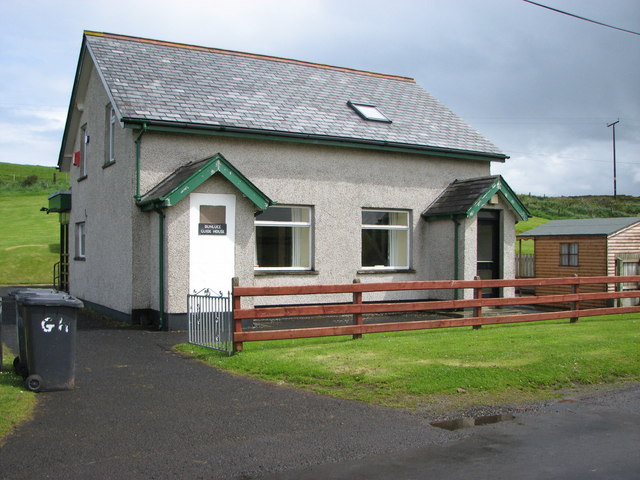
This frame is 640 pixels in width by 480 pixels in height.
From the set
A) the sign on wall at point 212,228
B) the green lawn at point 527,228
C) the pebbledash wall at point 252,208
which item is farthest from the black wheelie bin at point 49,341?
the green lawn at point 527,228

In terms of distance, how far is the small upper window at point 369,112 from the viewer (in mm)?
18797

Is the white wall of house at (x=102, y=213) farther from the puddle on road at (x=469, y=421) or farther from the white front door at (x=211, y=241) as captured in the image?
the puddle on road at (x=469, y=421)

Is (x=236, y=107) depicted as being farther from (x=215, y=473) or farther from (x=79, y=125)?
(x=215, y=473)

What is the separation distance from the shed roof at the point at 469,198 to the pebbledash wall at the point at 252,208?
0.92ft

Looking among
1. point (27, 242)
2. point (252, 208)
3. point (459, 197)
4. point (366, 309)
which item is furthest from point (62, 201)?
point (27, 242)

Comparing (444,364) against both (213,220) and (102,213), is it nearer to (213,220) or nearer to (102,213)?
(213,220)

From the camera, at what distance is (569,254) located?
23625 millimetres

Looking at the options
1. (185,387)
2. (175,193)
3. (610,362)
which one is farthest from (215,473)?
(175,193)

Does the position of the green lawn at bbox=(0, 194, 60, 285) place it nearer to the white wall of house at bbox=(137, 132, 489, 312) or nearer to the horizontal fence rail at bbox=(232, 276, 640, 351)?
the white wall of house at bbox=(137, 132, 489, 312)

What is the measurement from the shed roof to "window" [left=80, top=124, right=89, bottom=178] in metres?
9.82

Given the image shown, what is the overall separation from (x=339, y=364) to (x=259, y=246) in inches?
299

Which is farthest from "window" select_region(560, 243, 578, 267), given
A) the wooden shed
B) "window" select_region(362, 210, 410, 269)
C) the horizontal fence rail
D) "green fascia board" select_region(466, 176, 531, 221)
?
the horizontal fence rail

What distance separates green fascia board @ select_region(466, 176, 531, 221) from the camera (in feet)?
56.8

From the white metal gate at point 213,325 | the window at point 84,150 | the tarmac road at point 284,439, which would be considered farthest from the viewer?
the window at point 84,150
